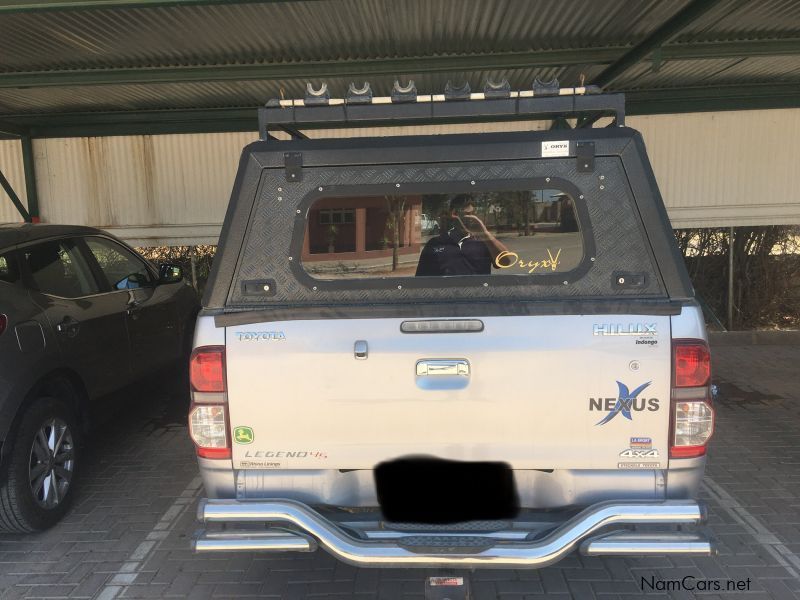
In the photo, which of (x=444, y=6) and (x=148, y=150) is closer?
(x=444, y=6)

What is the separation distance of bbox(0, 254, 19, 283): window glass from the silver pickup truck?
197cm

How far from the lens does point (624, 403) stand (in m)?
2.34

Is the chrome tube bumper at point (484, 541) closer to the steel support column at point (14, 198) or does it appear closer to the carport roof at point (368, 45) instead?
the carport roof at point (368, 45)

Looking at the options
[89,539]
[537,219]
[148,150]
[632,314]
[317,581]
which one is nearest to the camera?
[632,314]

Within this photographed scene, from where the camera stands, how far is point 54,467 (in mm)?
3805

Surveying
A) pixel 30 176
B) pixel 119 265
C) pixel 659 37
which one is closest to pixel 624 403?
pixel 659 37

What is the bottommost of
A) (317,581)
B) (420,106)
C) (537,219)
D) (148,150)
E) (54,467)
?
(317,581)

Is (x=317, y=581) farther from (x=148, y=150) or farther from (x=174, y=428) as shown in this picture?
(x=148, y=150)

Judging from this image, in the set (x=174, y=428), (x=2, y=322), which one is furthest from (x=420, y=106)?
(x=174, y=428)

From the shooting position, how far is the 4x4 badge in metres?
2.45

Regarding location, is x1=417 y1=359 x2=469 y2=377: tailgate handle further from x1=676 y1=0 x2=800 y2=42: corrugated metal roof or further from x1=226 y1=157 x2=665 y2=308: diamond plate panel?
x1=676 y1=0 x2=800 y2=42: corrugated metal roof

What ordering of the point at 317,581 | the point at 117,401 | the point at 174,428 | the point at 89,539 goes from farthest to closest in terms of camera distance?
the point at 174,428 → the point at 117,401 → the point at 89,539 → the point at 317,581

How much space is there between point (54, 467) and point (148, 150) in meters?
5.87
